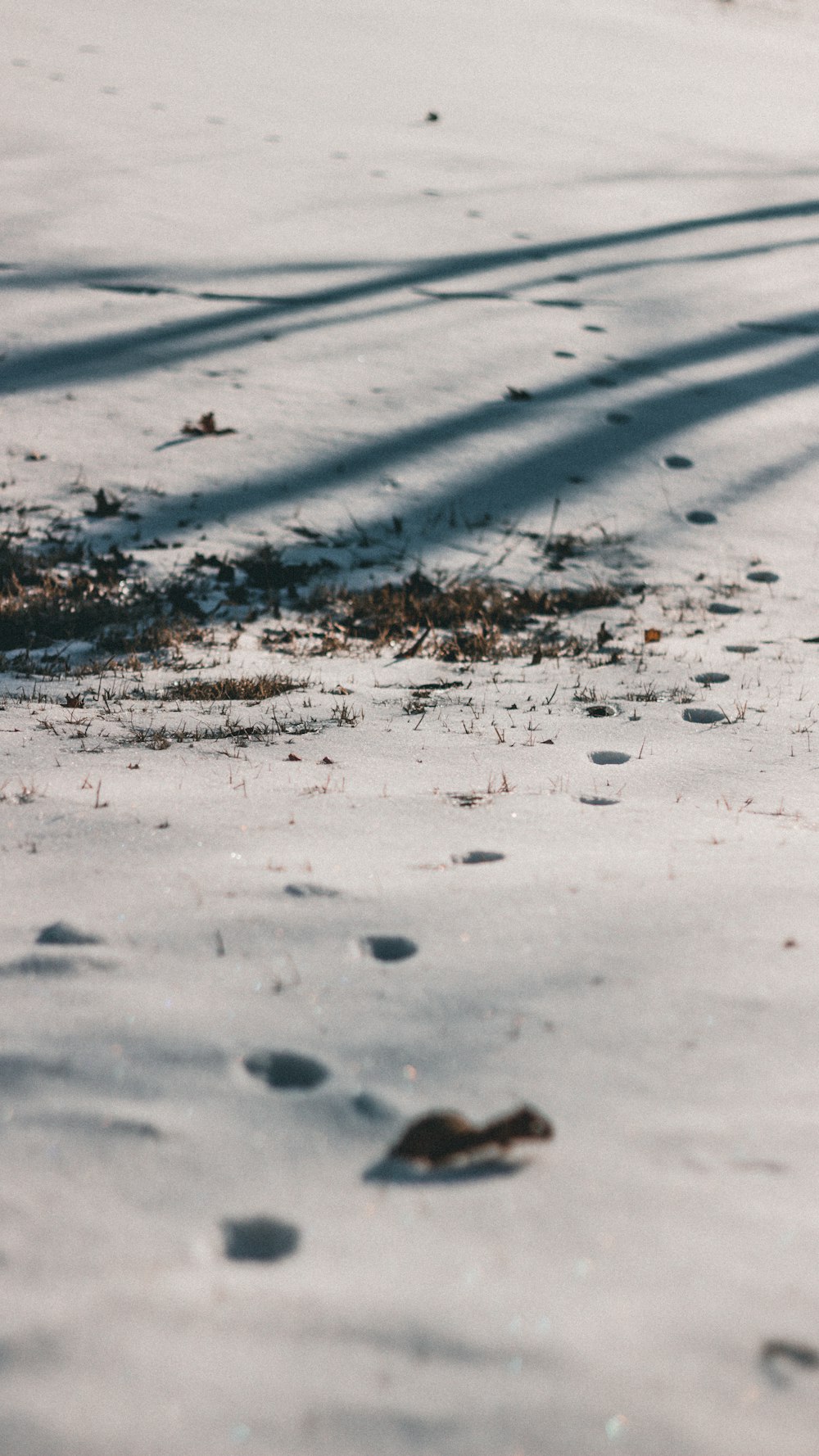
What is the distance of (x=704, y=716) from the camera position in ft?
11.0

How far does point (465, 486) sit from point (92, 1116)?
4598 mm

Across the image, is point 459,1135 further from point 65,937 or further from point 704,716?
point 704,716

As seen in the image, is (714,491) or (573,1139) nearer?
(573,1139)

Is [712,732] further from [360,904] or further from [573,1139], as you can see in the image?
[573,1139]

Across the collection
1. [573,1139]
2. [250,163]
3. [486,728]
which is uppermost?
[250,163]

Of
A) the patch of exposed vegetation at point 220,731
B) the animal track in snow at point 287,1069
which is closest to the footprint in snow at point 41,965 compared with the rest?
the animal track in snow at point 287,1069

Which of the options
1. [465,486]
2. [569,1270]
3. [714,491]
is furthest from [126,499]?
[569,1270]

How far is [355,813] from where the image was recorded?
2.51 metres

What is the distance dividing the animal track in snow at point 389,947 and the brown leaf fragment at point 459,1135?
1.37 ft

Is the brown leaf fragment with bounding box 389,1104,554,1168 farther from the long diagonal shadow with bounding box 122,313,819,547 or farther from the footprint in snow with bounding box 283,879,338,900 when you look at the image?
the long diagonal shadow with bounding box 122,313,819,547

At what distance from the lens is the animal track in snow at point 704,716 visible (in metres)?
3.33

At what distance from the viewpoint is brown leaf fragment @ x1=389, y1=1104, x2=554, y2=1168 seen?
4.82 ft

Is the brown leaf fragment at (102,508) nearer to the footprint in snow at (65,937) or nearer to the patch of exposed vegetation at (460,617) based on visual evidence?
the patch of exposed vegetation at (460,617)

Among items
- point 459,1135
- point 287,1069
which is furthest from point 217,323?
point 459,1135
